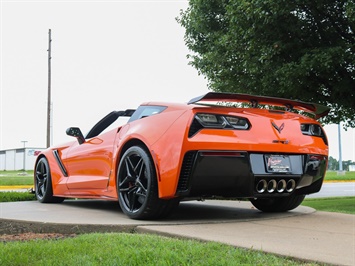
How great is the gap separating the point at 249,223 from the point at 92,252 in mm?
1922

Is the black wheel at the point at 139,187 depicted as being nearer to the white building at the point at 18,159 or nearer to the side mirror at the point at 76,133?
the side mirror at the point at 76,133

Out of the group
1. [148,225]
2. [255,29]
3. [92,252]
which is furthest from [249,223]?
[255,29]

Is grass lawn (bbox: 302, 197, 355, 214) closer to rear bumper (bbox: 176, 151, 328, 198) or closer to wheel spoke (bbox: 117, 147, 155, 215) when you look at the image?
rear bumper (bbox: 176, 151, 328, 198)

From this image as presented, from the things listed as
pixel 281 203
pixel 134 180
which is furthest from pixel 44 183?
pixel 281 203

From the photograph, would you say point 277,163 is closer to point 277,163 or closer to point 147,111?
point 277,163

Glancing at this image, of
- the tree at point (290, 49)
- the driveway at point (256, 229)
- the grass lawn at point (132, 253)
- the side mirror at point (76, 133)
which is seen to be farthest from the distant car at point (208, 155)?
the tree at point (290, 49)

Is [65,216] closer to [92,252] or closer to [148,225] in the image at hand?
[148,225]

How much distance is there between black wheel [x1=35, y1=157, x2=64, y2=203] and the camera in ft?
23.5

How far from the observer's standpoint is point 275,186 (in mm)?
4766

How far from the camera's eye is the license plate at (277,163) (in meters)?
4.63

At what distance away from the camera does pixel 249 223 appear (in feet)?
15.1

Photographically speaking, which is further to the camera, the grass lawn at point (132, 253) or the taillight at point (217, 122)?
the taillight at point (217, 122)

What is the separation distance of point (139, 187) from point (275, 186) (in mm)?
1357

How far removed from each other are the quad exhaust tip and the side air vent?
2.47 feet
